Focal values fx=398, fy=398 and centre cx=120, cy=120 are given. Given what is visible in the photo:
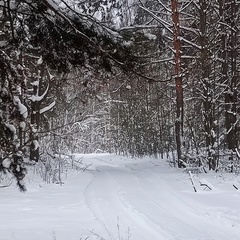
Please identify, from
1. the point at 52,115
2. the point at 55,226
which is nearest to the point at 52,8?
the point at 55,226

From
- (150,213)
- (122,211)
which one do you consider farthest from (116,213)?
(150,213)

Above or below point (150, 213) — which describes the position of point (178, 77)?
above

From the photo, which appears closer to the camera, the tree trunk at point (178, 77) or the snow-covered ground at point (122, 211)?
the snow-covered ground at point (122, 211)

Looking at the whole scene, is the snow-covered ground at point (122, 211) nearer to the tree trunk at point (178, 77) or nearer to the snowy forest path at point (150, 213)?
the snowy forest path at point (150, 213)

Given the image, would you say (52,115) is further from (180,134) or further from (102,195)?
(102,195)

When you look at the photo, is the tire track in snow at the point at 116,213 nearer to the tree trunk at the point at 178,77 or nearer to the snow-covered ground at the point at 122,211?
the snow-covered ground at the point at 122,211

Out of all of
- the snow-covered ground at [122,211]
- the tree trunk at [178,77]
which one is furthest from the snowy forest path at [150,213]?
the tree trunk at [178,77]

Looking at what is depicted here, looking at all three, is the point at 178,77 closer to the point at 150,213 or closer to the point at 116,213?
the point at 150,213

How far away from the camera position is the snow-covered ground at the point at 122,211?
6262mm

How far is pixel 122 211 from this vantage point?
7.87 metres

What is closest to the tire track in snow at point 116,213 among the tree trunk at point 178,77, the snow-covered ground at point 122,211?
the snow-covered ground at point 122,211

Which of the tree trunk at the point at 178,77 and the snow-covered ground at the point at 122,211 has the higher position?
the tree trunk at the point at 178,77

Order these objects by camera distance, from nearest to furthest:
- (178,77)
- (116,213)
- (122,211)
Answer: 1. (116,213)
2. (122,211)
3. (178,77)

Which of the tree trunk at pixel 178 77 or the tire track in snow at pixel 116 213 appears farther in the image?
the tree trunk at pixel 178 77
